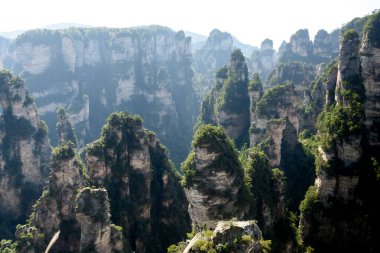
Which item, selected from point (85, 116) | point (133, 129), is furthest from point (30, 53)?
point (133, 129)

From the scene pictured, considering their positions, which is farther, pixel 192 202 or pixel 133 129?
pixel 133 129

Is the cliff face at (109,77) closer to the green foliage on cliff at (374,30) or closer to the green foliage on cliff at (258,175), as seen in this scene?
the green foliage on cliff at (258,175)

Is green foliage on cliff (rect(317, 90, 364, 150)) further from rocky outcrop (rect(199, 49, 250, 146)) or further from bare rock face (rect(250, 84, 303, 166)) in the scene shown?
rocky outcrop (rect(199, 49, 250, 146))

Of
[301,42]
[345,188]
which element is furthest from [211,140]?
[301,42]

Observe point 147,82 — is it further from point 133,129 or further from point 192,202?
point 192,202

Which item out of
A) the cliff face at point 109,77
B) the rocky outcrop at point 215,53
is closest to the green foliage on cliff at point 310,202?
the cliff face at point 109,77
